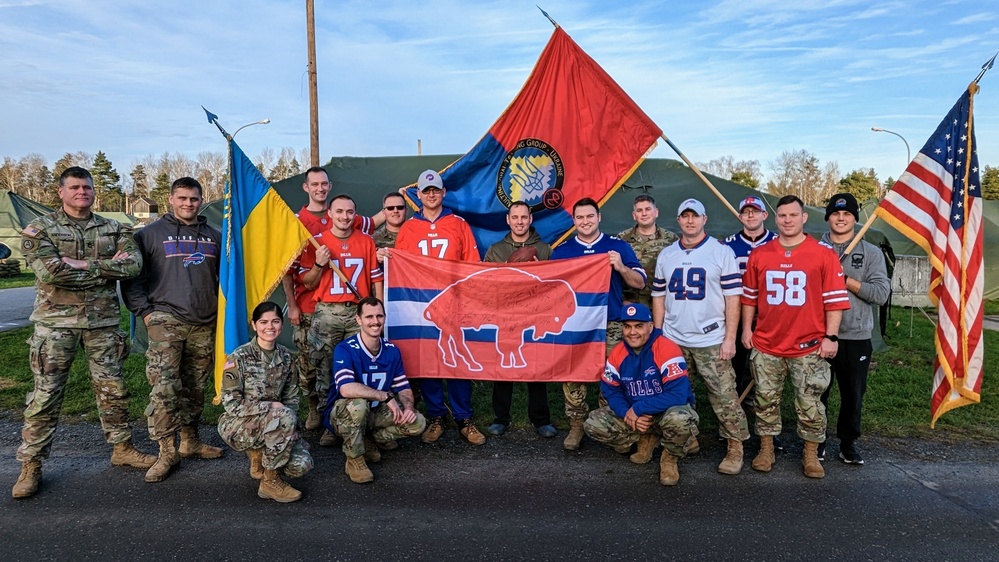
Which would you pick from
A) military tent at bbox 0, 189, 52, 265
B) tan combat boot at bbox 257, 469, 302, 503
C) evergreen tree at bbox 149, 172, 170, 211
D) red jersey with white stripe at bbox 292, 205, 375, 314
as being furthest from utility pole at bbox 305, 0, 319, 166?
evergreen tree at bbox 149, 172, 170, 211

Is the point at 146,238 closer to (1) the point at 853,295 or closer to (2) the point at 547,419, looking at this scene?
(2) the point at 547,419

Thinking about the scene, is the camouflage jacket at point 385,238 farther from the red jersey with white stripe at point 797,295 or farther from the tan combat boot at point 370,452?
the red jersey with white stripe at point 797,295

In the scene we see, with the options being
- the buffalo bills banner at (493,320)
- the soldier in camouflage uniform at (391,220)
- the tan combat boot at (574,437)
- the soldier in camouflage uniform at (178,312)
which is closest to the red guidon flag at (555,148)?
the soldier in camouflage uniform at (391,220)

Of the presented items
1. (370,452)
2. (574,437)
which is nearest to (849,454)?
(574,437)

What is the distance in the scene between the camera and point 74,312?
4.43m

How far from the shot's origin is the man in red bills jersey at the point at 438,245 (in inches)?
218

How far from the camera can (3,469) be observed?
4.61 metres

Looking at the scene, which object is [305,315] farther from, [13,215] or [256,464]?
[13,215]

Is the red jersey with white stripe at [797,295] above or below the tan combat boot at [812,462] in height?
above

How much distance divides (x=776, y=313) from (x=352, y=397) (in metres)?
3.24

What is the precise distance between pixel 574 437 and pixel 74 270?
13.0 feet

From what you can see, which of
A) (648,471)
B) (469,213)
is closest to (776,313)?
(648,471)

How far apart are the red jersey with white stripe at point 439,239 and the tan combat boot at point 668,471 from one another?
2364 millimetres

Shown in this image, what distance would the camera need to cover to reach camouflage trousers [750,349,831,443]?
4602mm
